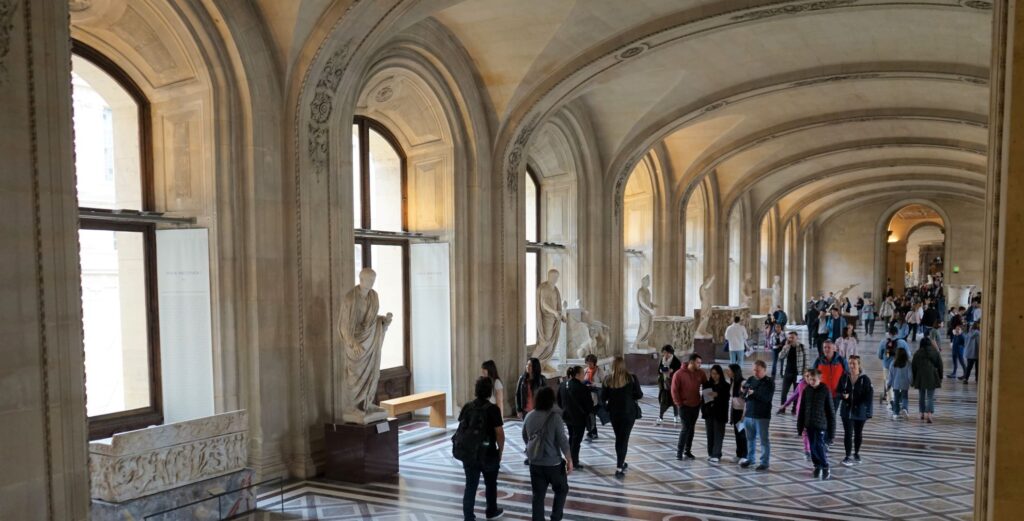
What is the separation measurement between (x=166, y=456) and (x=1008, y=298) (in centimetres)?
594

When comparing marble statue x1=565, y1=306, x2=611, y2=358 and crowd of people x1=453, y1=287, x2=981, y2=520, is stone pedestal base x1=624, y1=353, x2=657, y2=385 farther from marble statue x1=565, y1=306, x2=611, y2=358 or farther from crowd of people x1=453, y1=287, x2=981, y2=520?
crowd of people x1=453, y1=287, x2=981, y2=520

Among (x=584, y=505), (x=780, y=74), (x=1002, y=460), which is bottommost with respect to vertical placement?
(x=584, y=505)

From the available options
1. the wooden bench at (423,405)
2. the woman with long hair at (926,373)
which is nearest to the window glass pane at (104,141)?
the wooden bench at (423,405)

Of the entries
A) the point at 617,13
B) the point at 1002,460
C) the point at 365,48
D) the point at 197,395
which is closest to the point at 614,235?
the point at 617,13

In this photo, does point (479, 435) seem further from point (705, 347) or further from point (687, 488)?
point (705, 347)

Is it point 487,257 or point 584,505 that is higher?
point 487,257

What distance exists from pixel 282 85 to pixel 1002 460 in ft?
23.5

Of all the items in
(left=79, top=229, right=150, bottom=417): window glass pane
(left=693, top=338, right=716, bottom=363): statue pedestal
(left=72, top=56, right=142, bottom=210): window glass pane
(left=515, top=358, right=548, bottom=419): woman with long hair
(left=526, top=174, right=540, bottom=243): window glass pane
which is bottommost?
(left=693, top=338, right=716, bottom=363): statue pedestal

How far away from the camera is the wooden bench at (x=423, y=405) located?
9.30 metres

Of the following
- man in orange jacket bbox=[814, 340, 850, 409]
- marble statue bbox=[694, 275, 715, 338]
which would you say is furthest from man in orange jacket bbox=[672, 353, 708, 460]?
marble statue bbox=[694, 275, 715, 338]

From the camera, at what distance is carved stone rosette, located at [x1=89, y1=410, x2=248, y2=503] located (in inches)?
221

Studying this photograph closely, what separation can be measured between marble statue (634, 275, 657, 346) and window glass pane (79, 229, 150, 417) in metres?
9.73

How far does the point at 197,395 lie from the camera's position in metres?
7.66

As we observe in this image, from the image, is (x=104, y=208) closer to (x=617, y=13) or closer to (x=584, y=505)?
(x=584, y=505)
